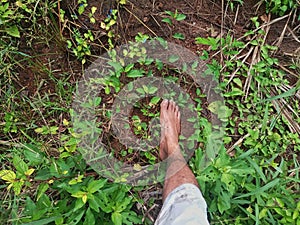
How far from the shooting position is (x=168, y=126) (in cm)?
202

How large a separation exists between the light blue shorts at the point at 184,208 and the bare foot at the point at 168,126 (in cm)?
27

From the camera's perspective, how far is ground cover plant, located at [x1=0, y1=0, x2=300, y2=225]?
6.22ft

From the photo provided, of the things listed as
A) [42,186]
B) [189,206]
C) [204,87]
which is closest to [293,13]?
[204,87]

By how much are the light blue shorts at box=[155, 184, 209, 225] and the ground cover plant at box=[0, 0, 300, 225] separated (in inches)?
5.6

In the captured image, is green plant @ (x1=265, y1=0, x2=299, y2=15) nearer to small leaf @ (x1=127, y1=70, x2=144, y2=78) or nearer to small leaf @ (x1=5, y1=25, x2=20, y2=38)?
small leaf @ (x1=127, y1=70, x2=144, y2=78)

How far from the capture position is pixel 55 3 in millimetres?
1983

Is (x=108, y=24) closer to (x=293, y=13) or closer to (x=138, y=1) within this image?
(x=138, y=1)

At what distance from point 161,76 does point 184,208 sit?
0.79m

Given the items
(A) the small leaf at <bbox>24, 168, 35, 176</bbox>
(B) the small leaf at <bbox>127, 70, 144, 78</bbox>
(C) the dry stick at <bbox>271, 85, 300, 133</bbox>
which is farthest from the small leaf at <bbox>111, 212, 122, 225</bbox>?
(C) the dry stick at <bbox>271, 85, 300, 133</bbox>

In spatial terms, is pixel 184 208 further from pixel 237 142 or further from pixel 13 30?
pixel 13 30

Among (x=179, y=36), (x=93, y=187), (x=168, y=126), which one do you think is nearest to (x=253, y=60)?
(x=179, y=36)

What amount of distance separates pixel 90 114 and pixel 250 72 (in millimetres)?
993

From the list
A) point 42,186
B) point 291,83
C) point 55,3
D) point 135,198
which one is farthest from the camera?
point 291,83

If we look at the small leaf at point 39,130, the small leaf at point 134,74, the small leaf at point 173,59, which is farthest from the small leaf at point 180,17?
the small leaf at point 39,130
